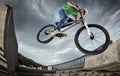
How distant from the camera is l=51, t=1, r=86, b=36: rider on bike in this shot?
8.04 meters

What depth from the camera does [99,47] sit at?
8539mm

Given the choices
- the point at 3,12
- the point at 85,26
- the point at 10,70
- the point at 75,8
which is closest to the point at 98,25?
the point at 85,26

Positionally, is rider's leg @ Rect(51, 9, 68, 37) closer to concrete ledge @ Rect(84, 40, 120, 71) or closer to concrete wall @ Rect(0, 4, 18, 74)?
concrete wall @ Rect(0, 4, 18, 74)

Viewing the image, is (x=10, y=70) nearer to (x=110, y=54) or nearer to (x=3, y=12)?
(x=3, y=12)

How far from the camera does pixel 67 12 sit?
8.41m

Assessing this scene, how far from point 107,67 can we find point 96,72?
4.07m

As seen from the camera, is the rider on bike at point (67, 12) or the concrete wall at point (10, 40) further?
the concrete wall at point (10, 40)

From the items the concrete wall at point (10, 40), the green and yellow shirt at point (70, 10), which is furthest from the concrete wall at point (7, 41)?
the green and yellow shirt at point (70, 10)

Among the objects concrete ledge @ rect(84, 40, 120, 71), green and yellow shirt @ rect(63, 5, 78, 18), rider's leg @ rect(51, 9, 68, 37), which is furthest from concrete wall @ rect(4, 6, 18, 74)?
concrete ledge @ rect(84, 40, 120, 71)

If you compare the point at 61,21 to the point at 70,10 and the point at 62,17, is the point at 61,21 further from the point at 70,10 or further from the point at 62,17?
the point at 70,10

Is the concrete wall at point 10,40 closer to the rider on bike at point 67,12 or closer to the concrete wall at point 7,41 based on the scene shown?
the concrete wall at point 7,41

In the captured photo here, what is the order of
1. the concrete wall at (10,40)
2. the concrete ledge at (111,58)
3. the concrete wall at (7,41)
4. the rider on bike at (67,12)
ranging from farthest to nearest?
the concrete ledge at (111,58) → the concrete wall at (10,40) → the concrete wall at (7,41) → the rider on bike at (67,12)

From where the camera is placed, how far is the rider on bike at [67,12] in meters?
8.04

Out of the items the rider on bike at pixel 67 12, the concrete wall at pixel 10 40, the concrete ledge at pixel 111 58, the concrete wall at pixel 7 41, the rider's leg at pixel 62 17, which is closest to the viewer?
the rider on bike at pixel 67 12
